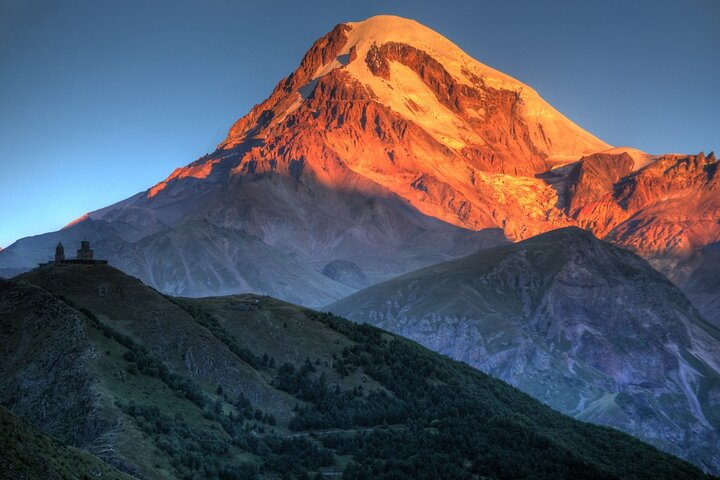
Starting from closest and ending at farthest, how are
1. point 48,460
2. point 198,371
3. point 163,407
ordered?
point 48,460 → point 163,407 → point 198,371

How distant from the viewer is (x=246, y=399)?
5886 inches

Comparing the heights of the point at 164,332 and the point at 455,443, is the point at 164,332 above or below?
above

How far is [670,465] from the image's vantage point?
176 metres

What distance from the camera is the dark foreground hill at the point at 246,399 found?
109312mm

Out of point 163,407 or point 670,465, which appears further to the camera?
point 670,465

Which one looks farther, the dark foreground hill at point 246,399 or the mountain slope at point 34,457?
the dark foreground hill at point 246,399

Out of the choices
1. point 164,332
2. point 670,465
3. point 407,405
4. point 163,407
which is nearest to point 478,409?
point 407,405

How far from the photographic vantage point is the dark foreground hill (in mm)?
109312

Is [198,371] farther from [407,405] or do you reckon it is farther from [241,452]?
[407,405]

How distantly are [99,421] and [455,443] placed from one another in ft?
225

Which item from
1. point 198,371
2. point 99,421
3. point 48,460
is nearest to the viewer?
point 48,460

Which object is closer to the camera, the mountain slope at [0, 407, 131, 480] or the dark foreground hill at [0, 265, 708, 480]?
the mountain slope at [0, 407, 131, 480]

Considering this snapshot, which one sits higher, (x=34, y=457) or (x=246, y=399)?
(x=246, y=399)

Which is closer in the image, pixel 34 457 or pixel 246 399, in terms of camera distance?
pixel 34 457
